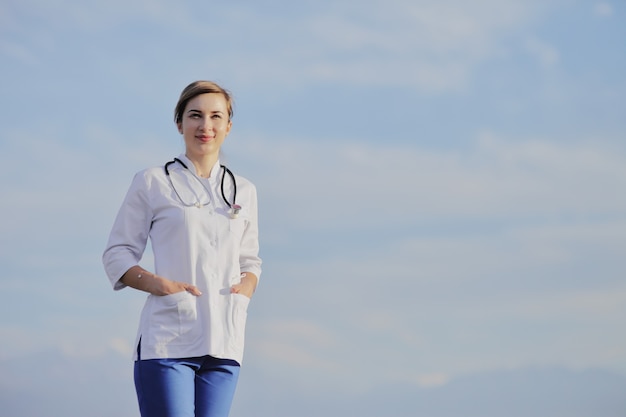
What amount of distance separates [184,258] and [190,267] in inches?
2.0

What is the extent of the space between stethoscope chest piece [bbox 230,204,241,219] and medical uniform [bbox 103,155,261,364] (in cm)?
2

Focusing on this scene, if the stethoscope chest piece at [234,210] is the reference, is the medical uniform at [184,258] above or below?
below

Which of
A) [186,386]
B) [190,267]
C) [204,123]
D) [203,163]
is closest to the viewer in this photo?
[186,386]

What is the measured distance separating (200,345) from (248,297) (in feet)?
1.21

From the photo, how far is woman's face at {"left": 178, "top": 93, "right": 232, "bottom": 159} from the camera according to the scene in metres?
4.81

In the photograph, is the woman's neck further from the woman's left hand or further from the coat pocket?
the coat pocket

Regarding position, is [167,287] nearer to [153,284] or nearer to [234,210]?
[153,284]

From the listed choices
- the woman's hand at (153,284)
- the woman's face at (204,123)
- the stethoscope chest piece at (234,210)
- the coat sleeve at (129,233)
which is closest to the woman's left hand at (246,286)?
the woman's hand at (153,284)

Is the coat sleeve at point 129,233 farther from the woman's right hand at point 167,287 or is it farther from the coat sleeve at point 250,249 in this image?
the coat sleeve at point 250,249

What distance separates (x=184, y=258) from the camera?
464cm

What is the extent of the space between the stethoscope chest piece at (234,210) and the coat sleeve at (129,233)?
385 millimetres

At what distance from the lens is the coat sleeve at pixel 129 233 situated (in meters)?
4.68

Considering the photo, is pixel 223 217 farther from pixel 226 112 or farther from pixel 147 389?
pixel 147 389

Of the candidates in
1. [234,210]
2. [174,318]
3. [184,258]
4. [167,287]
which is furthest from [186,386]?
[234,210]
